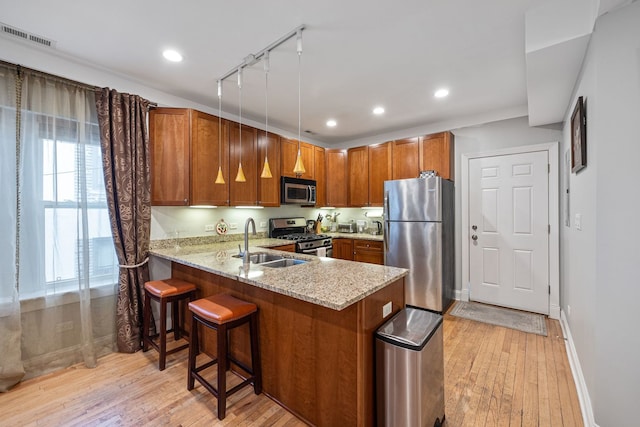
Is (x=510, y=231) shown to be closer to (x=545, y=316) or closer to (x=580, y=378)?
(x=545, y=316)

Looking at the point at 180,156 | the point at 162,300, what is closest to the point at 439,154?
the point at 180,156

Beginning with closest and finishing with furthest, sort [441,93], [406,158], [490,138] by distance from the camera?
[441,93], [490,138], [406,158]

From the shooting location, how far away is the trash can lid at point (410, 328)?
1.44m

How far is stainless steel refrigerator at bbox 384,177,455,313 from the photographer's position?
11.2 feet

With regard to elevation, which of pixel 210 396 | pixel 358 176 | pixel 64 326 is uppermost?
pixel 358 176

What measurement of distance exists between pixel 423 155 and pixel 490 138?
0.88 m

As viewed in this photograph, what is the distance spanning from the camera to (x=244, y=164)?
3.49m

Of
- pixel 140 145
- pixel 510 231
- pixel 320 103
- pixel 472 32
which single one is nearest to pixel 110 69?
pixel 140 145

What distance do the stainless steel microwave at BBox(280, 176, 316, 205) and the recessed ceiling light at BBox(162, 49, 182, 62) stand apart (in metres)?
1.99

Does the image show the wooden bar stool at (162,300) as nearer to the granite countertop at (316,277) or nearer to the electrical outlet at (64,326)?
the granite countertop at (316,277)

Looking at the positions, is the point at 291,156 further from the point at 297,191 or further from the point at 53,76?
the point at 53,76

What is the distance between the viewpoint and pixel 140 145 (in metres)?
2.69

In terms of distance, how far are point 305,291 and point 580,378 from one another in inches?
85.9

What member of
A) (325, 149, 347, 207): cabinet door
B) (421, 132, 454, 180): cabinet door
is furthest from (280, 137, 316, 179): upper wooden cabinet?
(421, 132, 454, 180): cabinet door
